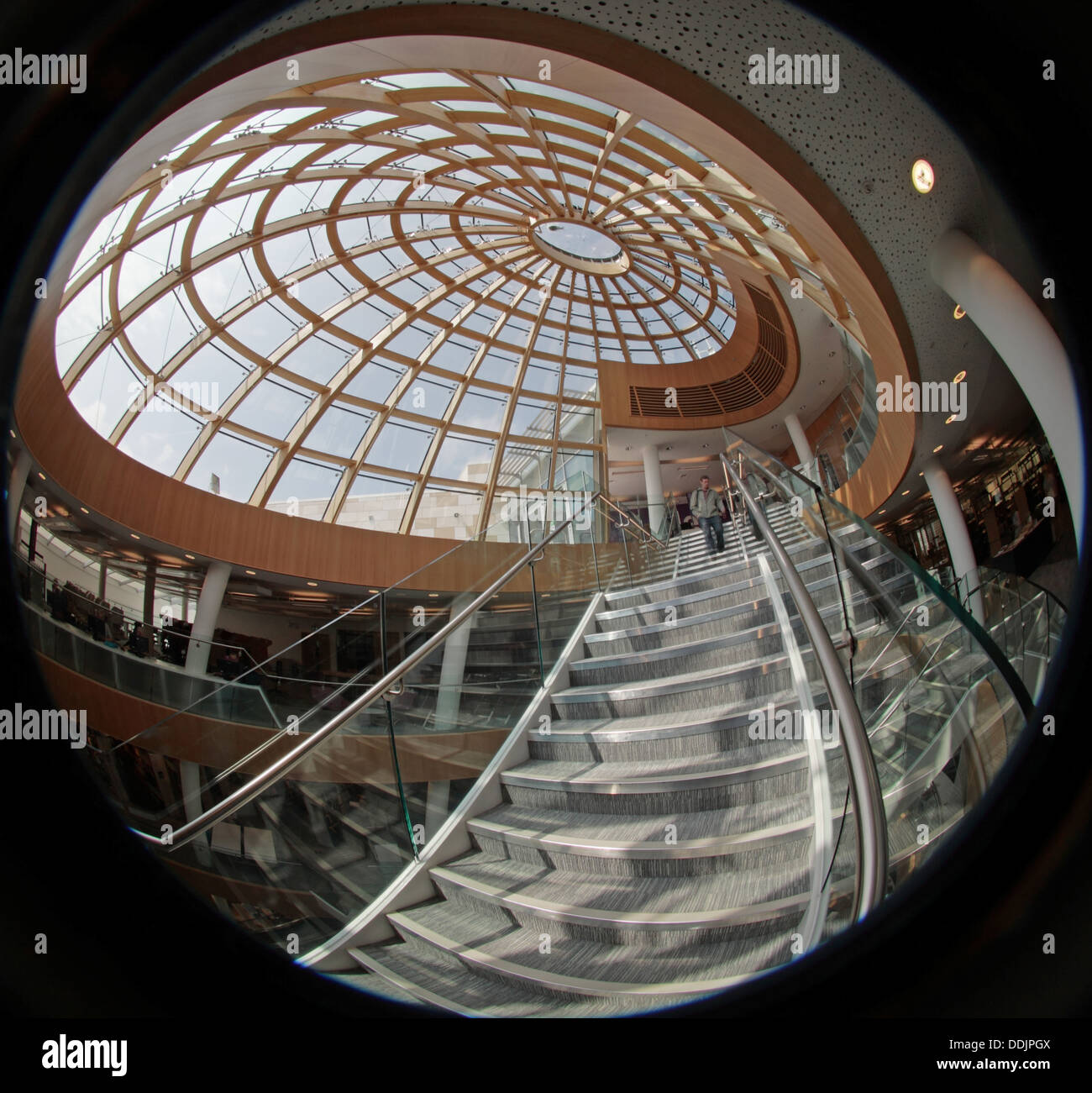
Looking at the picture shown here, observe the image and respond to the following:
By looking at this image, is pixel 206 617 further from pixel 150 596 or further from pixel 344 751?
pixel 344 751

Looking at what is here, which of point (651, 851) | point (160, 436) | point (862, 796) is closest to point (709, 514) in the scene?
point (651, 851)

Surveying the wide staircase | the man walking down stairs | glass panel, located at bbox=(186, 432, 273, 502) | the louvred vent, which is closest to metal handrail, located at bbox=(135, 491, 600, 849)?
the wide staircase

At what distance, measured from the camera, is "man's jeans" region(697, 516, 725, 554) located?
34.7 feet

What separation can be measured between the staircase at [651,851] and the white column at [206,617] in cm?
1293

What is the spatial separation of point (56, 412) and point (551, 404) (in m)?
14.9

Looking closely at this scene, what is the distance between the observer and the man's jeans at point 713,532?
1059cm

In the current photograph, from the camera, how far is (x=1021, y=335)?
149 inches

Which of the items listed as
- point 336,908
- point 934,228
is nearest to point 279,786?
point 336,908

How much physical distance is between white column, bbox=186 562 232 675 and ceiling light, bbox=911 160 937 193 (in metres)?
15.2

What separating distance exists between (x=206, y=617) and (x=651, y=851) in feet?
49.5

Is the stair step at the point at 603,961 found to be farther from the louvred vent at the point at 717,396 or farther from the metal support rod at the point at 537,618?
the louvred vent at the point at 717,396

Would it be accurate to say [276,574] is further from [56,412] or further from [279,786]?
[279,786]

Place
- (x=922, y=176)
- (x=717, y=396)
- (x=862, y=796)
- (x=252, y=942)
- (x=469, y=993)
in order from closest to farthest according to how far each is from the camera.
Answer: (x=252, y=942) < (x=862, y=796) < (x=469, y=993) < (x=922, y=176) < (x=717, y=396)

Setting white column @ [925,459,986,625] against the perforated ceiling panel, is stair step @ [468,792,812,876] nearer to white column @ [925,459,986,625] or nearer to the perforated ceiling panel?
the perforated ceiling panel
